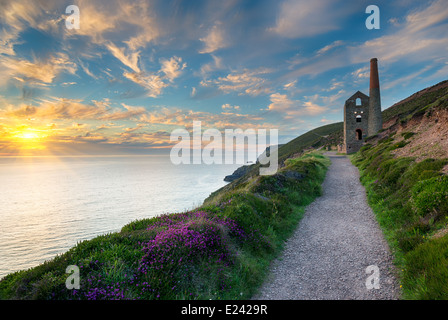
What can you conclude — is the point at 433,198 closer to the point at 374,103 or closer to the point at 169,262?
the point at 169,262

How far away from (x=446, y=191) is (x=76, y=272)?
1185 centimetres

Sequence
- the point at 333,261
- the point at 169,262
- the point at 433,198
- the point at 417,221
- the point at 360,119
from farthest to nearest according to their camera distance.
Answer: the point at 360,119, the point at 433,198, the point at 417,221, the point at 333,261, the point at 169,262

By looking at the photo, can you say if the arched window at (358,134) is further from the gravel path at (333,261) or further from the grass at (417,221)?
the gravel path at (333,261)

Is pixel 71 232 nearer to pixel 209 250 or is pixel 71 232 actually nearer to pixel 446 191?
pixel 209 250

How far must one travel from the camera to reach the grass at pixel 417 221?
14.7ft

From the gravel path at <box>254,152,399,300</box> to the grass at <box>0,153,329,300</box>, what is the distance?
0.58 m

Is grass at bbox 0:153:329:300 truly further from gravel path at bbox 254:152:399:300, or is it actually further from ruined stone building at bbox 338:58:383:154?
ruined stone building at bbox 338:58:383:154

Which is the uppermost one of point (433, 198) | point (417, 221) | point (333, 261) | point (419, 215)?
point (433, 198)

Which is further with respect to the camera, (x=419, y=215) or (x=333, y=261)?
(x=419, y=215)

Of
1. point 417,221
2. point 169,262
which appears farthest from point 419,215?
point 169,262

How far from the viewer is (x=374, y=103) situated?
4188cm

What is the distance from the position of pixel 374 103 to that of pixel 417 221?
148 ft

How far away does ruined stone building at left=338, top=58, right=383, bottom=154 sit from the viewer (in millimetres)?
40531

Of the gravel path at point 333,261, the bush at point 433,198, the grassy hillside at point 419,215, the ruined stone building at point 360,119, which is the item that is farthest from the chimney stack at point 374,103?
the bush at point 433,198
